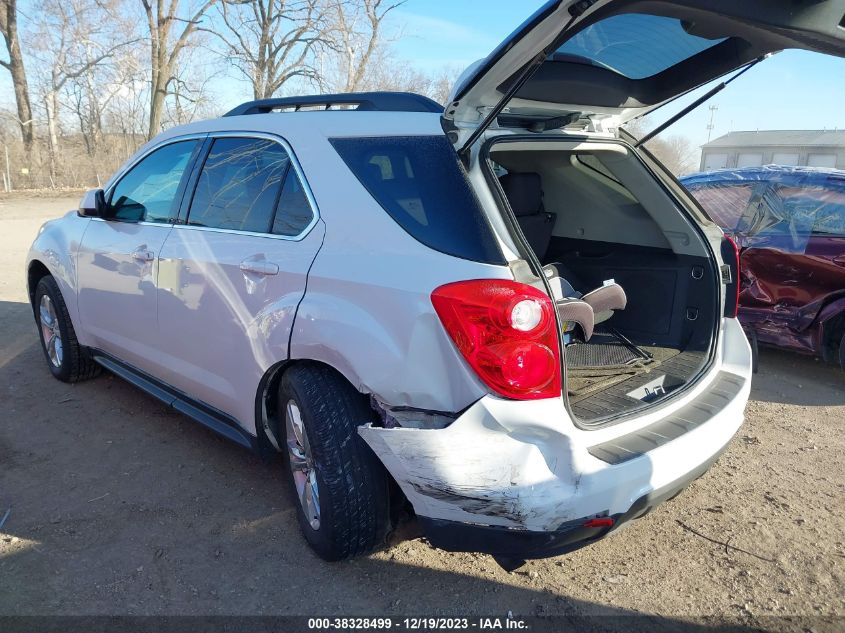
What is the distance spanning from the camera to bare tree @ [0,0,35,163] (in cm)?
2878

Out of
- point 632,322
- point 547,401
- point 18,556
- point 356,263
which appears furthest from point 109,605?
point 632,322

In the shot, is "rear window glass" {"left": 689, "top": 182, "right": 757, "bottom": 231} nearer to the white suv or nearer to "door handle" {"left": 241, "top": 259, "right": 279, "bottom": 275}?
the white suv

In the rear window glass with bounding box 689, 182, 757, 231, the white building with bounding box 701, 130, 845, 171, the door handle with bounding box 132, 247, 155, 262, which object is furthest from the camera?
the white building with bounding box 701, 130, 845, 171

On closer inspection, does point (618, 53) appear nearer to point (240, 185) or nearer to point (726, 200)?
point (240, 185)

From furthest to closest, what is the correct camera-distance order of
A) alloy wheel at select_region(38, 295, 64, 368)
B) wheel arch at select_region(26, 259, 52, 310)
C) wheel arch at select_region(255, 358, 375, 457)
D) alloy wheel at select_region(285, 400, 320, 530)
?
wheel arch at select_region(26, 259, 52, 310) < alloy wheel at select_region(38, 295, 64, 368) < wheel arch at select_region(255, 358, 375, 457) < alloy wheel at select_region(285, 400, 320, 530)

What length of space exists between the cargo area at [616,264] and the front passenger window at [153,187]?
5.64 feet

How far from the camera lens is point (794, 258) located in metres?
5.05

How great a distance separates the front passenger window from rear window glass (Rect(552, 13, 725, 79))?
6.88 feet

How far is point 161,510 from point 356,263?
5.46 feet

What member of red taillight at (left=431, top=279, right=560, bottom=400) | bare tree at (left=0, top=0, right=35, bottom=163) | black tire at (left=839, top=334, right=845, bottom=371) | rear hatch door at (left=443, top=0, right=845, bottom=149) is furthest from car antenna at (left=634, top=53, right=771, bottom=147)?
bare tree at (left=0, top=0, right=35, bottom=163)

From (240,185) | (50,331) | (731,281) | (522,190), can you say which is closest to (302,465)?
(240,185)

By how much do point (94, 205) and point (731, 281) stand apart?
366 cm

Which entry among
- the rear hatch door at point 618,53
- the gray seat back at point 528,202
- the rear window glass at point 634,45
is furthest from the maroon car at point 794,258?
the rear window glass at point 634,45

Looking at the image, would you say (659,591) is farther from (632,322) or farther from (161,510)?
(161,510)
